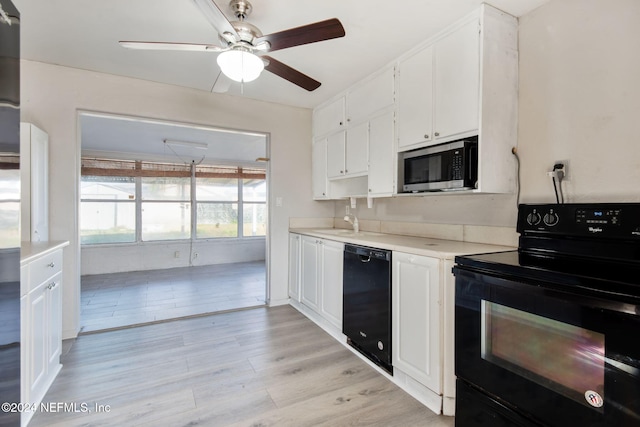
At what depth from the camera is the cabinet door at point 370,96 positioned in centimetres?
255

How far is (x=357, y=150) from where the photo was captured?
2967 millimetres

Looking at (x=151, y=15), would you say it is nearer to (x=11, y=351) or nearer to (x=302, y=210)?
(x=11, y=351)

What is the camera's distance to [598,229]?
4.58 ft

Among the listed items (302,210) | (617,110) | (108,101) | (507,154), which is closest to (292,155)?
(302,210)

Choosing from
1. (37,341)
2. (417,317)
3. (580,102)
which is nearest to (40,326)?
(37,341)

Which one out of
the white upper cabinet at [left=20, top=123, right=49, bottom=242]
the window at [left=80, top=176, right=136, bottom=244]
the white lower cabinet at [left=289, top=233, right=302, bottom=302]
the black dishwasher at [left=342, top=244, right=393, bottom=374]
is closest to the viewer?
the black dishwasher at [left=342, top=244, right=393, bottom=374]

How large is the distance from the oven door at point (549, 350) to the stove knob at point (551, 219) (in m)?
0.52

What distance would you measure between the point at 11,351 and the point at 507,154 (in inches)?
101

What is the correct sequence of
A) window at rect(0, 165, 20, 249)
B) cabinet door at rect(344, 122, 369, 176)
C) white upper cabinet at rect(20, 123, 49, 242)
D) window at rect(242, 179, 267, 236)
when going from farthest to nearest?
window at rect(242, 179, 267, 236) < cabinet door at rect(344, 122, 369, 176) < white upper cabinet at rect(20, 123, 49, 242) < window at rect(0, 165, 20, 249)

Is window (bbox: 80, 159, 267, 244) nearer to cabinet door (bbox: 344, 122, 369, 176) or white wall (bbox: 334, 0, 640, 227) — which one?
cabinet door (bbox: 344, 122, 369, 176)

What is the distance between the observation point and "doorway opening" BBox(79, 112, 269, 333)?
4.24m

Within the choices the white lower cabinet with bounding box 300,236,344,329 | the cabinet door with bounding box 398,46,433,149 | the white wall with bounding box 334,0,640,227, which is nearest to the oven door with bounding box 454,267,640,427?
the white wall with bounding box 334,0,640,227

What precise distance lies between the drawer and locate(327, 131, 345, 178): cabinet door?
7.95 feet

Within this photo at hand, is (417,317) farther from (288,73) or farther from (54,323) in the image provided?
(54,323)
